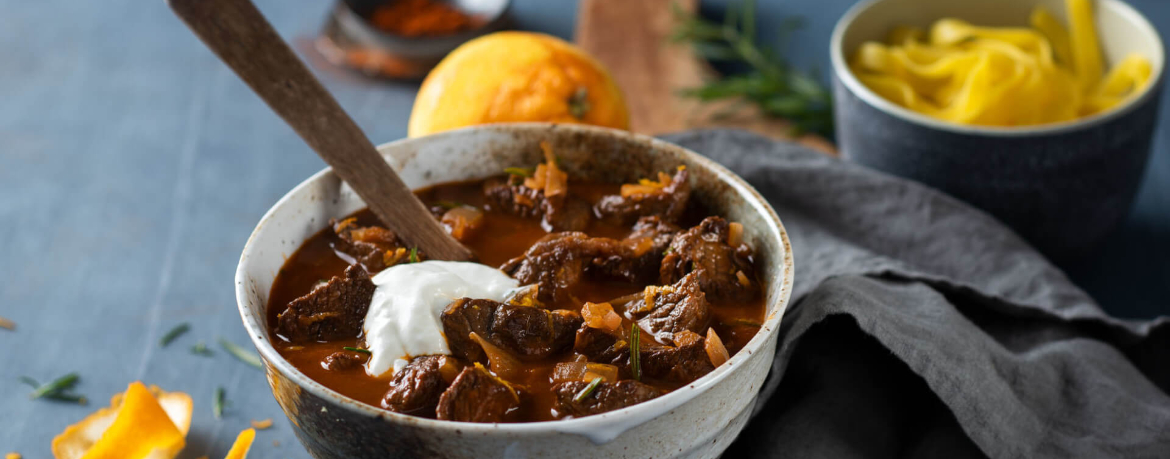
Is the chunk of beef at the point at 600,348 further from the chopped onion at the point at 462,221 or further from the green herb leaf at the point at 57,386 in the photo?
the green herb leaf at the point at 57,386

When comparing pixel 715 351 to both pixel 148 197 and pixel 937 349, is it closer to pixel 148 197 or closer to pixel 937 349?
pixel 937 349

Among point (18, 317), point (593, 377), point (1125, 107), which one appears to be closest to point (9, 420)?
point (18, 317)

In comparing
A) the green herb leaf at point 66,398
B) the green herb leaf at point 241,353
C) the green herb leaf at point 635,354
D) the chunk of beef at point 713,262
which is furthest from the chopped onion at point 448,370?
the green herb leaf at point 66,398

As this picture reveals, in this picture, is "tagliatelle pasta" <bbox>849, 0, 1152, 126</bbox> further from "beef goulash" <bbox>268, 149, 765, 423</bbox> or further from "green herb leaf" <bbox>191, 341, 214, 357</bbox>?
"green herb leaf" <bbox>191, 341, 214, 357</bbox>

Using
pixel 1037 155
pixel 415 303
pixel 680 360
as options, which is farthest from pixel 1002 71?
pixel 415 303

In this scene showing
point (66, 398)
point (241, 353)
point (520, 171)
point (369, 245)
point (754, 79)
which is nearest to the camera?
point (369, 245)

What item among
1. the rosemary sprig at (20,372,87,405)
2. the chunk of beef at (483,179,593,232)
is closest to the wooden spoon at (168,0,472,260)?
the chunk of beef at (483,179,593,232)
